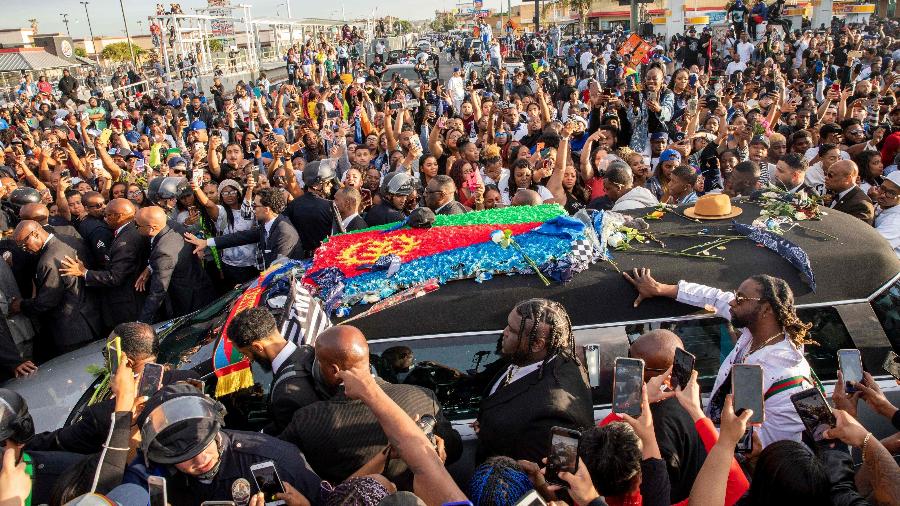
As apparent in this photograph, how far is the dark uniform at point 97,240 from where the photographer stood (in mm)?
6188

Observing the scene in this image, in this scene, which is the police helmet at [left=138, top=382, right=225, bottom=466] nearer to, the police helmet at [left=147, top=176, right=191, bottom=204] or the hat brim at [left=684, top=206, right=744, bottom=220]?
the hat brim at [left=684, top=206, right=744, bottom=220]

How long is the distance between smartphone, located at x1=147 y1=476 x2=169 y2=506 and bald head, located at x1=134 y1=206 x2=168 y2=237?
12.8 feet

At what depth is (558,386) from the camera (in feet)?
10.2

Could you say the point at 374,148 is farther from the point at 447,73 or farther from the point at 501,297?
the point at 447,73

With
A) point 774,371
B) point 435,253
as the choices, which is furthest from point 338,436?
point 774,371

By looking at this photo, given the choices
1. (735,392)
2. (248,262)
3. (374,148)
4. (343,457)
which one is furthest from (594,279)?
(374,148)

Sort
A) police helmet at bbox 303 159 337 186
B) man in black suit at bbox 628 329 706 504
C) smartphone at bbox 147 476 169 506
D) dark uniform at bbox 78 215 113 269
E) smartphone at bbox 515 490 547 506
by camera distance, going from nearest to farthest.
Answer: smartphone at bbox 515 490 547 506 → smartphone at bbox 147 476 169 506 → man in black suit at bbox 628 329 706 504 → dark uniform at bbox 78 215 113 269 → police helmet at bbox 303 159 337 186

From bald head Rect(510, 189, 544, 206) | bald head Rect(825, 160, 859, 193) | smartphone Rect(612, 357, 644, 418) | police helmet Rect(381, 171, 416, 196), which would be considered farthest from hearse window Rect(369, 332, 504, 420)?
bald head Rect(825, 160, 859, 193)

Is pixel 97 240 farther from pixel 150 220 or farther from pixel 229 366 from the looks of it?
pixel 229 366

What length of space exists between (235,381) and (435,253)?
1.40 meters

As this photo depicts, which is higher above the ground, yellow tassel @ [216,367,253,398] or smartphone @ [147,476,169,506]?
smartphone @ [147,476,169,506]

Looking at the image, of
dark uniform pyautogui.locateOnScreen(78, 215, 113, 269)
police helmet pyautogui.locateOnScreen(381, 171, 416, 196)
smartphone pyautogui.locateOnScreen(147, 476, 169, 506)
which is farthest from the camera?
dark uniform pyautogui.locateOnScreen(78, 215, 113, 269)

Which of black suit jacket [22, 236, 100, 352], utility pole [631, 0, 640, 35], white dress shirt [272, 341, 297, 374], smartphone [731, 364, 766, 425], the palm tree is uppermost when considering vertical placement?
the palm tree

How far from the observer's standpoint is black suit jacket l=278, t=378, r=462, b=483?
3027 millimetres
